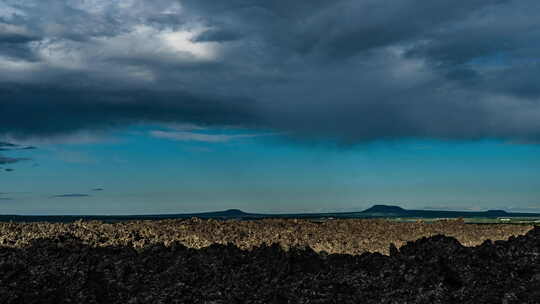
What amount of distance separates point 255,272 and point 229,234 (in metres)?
5.78

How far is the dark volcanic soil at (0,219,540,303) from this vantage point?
37.2ft

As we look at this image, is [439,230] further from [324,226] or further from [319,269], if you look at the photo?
[319,269]

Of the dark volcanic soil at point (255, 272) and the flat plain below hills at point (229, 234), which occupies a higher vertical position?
the flat plain below hills at point (229, 234)

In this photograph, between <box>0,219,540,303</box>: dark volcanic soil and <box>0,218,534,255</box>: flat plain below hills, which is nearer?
<box>0,219,540,303</box>: dark volcanic soil

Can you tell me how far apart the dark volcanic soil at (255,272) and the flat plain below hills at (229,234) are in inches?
5.7

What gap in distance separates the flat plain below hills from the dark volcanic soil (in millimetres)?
144

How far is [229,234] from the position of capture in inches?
733

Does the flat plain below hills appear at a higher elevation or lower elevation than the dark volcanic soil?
higher

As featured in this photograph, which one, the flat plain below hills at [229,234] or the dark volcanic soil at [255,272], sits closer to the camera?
the dark volcanic soil at [255,272]

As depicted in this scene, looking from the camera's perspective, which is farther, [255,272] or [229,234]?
[229,234]

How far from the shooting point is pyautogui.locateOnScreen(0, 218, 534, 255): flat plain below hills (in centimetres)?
1611

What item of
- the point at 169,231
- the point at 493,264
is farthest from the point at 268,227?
the point at 493,264

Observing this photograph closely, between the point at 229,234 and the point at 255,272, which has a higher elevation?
the point at 229,234

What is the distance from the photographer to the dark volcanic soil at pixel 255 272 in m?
11.3
